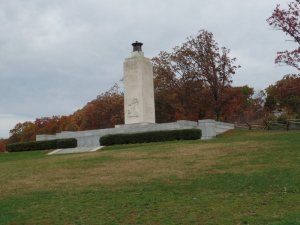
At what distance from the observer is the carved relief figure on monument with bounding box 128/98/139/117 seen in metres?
32.5

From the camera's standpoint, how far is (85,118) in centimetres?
5759

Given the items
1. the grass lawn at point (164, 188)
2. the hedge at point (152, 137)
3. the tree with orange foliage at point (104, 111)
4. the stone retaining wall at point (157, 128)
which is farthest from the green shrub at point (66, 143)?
the tree with orange foliage at point (104, 111)

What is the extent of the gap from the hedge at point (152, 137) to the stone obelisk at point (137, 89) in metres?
4.46

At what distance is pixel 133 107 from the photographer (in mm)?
32594

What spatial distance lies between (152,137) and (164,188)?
14.6m

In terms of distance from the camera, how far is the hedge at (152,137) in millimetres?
26703

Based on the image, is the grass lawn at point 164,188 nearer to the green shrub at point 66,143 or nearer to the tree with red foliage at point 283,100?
the green shrub at point 66,143

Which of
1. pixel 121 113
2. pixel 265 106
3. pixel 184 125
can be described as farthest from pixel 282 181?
pixel 265 106

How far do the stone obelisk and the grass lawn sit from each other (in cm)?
1204

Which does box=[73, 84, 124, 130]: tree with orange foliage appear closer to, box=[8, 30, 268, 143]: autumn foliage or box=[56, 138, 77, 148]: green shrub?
box=[8, 30, 268, 143]: autumn foliage

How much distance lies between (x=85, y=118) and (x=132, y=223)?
48.8m

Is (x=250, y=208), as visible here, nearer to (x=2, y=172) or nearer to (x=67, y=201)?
(x=67, y=201)

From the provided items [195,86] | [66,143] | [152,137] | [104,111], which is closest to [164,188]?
[152,137]

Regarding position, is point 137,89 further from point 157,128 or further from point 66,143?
point 66,143
